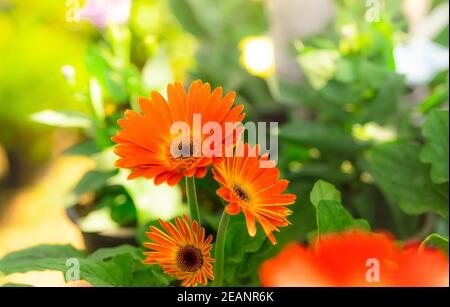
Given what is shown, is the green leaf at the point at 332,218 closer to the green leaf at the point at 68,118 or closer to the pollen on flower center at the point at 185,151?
the pollen on flower center at the point at 185,151

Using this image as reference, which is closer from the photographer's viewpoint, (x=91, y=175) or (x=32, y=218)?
(x=91, y=175)

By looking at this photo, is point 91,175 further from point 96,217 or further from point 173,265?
point 173,265

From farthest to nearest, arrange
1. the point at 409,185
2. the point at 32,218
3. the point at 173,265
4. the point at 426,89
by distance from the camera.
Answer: the point at 32,218 < the point at 426,89 < the point at 409,185 < the point at 173,265

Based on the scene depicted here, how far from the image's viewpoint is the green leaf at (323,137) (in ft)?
1.15

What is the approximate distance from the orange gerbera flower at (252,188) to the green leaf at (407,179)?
122mm

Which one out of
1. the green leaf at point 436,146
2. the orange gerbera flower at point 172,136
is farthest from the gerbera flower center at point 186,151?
the green leaf at point 436,146

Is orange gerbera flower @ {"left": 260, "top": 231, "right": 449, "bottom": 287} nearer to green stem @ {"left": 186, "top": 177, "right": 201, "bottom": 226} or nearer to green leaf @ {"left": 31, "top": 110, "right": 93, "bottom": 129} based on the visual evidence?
green stem @ {"left": 186, "top": 177, "right": 201, "bottom": 226}

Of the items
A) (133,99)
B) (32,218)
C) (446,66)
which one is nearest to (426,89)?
(446,66)

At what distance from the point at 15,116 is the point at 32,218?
8 centimetres

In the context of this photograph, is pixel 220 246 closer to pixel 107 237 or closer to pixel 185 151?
pixel 185 151

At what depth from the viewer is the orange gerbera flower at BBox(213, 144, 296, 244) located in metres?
0.16

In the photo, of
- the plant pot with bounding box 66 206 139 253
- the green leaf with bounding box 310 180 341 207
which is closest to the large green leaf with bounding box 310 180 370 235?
the green leaf with bounding box 310 180 341 207

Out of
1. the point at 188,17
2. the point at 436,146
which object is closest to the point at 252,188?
the point at 436,146

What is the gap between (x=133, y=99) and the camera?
13.1 inches
